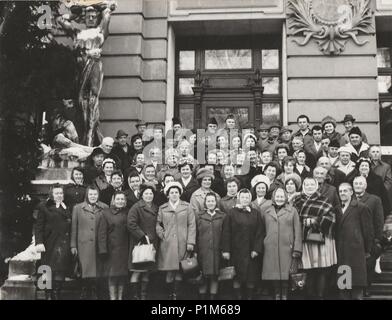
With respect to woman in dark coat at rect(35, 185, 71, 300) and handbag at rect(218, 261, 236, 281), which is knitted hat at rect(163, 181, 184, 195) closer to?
handbag at rect(218, 261, 236, 281)

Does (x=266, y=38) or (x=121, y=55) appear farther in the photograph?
(x=266, y=38)

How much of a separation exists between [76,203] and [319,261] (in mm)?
3440

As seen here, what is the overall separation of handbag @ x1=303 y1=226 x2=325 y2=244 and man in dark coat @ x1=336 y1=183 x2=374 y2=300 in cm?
26

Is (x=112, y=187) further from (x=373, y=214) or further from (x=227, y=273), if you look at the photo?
(x=373, y=214)

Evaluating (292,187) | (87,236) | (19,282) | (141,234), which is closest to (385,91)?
(292,187)

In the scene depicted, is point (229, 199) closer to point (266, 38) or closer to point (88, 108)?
point (88, 108)

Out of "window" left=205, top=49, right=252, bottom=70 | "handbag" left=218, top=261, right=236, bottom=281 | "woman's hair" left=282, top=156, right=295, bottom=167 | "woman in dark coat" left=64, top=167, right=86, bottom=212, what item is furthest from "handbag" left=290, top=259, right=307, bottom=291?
"window" left=205, top=49, right=252, bottom=70

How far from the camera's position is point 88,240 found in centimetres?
755

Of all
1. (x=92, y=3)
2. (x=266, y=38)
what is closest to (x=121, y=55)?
(x=92, y=3)

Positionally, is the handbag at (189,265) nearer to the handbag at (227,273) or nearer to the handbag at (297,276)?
the handbag at (227,273)

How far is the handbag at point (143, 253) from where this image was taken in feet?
23.7

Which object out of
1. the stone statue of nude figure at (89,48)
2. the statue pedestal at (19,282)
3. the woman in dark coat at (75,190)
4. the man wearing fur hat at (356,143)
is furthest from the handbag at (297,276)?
the stone statue of nude figure at (89,48)

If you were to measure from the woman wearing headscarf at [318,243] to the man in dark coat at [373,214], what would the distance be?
1.72 ft
